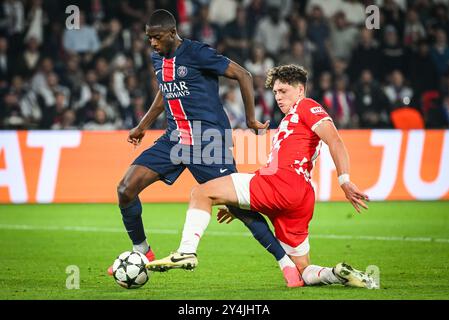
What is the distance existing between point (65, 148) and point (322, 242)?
18.4 ft

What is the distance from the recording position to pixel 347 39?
1950 cm

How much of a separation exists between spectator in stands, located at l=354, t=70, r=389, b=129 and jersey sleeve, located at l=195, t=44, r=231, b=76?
1026cm

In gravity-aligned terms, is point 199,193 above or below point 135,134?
below

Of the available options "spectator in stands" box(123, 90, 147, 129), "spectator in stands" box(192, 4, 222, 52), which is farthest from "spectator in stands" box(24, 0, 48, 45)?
"spectator in stands" box(192, 4, 222, 52)

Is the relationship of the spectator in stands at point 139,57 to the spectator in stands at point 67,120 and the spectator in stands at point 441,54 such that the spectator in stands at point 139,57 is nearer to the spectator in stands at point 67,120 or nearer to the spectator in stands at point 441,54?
the spectator in stands at point 67,120

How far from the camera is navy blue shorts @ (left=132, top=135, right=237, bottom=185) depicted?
311 inches

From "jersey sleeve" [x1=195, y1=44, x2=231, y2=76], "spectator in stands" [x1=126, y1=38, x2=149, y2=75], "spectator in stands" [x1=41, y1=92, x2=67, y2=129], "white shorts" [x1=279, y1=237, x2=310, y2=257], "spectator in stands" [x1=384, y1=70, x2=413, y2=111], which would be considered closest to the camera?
"white shorts" [x1=279, y1=237, x2=310, y2=257]

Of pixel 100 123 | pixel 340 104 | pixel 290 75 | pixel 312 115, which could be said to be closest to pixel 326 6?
pixel 340 104

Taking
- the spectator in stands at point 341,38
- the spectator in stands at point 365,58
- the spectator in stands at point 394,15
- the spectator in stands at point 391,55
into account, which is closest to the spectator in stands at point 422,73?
the spectator in stands at point 391,55

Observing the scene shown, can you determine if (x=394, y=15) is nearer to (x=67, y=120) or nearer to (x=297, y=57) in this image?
(x=297, y=57)

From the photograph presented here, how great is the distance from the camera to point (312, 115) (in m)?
7.32

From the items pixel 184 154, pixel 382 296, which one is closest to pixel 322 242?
pixel 184 154

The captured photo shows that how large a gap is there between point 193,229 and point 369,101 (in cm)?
1155

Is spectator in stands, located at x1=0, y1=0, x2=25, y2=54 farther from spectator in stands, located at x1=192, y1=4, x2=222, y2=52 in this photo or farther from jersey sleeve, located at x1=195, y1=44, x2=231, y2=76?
jersey sleeve, located at x1=195, y1=44, x2=231, y2=76
